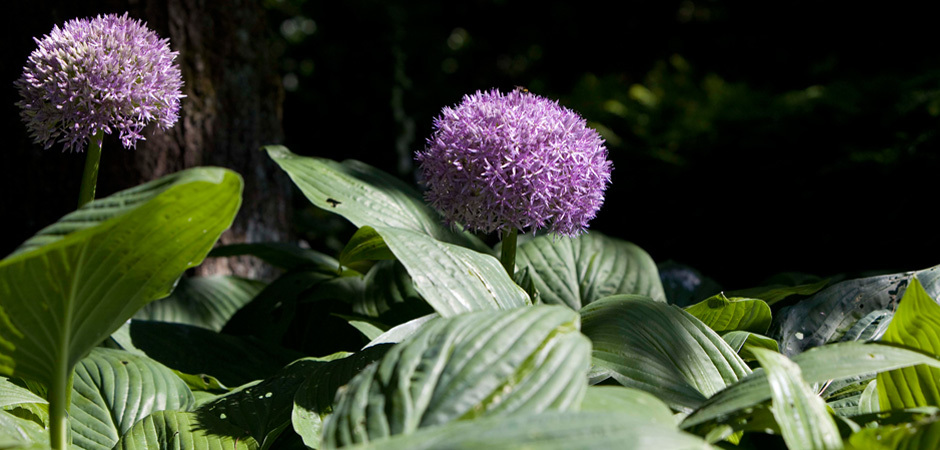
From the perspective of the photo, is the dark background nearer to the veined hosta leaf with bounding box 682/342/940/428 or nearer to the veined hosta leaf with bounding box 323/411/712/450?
the veined hosta leaf with bounding box 682/342/940/428

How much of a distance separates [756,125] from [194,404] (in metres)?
3.33

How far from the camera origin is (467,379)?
3.31 ft

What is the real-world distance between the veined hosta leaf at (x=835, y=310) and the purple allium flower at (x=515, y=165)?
64 cm

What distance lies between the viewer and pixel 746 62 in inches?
242

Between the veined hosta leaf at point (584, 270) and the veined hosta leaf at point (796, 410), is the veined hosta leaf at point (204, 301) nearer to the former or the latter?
the veined hosta leaf at point (584, 270)

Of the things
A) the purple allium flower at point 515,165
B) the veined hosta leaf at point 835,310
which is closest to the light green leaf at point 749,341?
the veined hosta leaf at point 835,310

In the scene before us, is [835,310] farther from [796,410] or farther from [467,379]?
[467,379]

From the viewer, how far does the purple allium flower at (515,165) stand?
5.37 ft

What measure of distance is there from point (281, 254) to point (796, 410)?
1983 millimetres

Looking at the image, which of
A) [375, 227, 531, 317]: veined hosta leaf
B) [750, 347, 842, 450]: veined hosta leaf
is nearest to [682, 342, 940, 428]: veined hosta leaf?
[750, 347, 842, 450]: veined hosta leaf

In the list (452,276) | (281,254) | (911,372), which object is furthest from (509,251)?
(281,254)

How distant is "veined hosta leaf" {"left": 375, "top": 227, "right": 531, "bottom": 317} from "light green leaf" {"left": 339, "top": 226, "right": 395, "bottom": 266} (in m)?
0.31

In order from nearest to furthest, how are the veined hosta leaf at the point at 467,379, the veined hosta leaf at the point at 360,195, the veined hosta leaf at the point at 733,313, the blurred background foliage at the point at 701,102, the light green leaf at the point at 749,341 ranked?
the veined hosta leaf at the point at 467,379
the light green leaf at the point at 749,341
the veined hosta leaf at the point at 733,313
the veined hosta leaf at the point at 360,195
the blurred background foliage at the point at 701,102

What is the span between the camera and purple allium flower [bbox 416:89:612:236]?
1.64m
